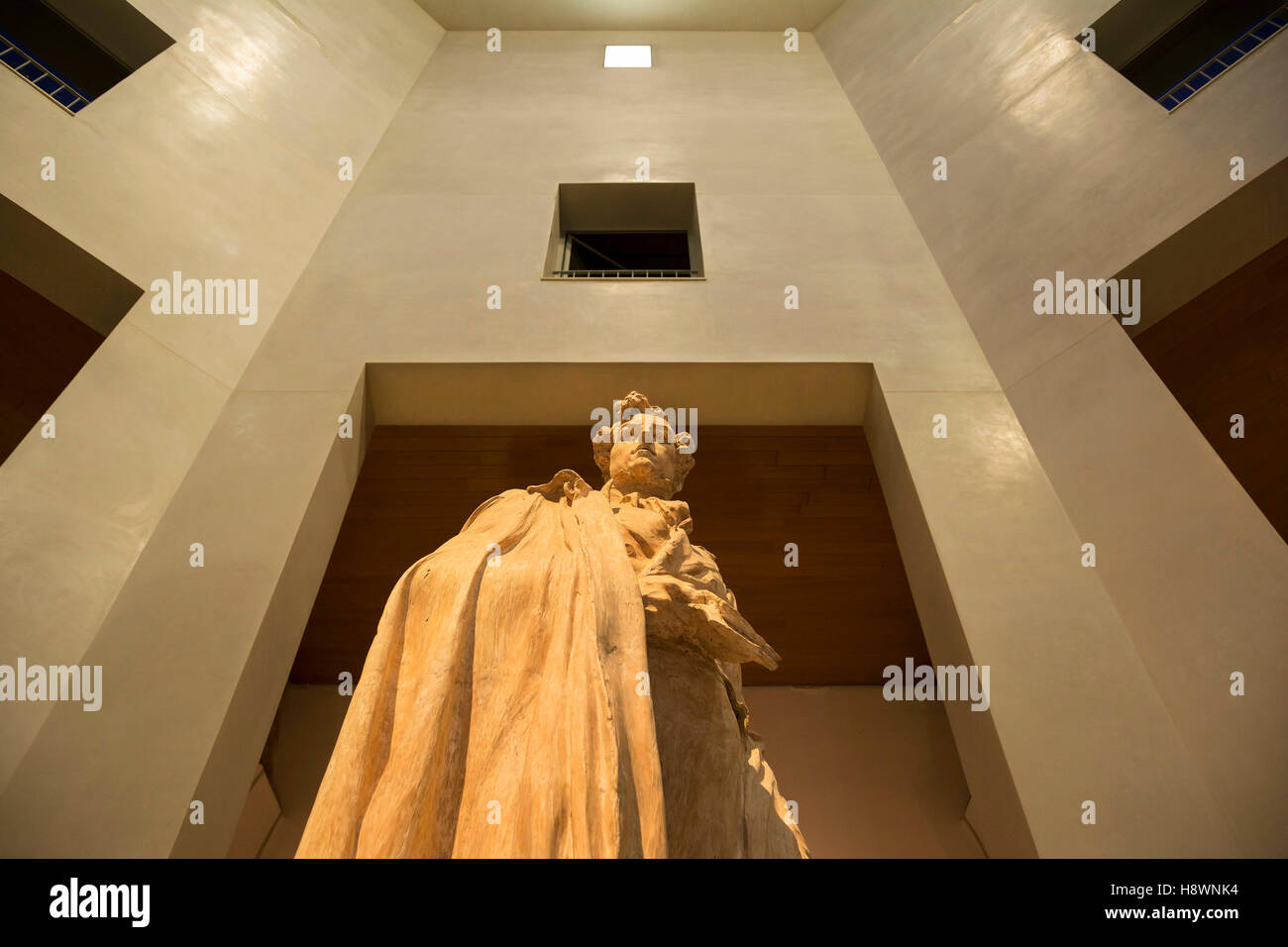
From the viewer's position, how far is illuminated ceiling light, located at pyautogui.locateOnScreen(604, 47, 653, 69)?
800cm

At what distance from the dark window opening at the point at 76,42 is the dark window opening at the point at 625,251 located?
11.2 ft

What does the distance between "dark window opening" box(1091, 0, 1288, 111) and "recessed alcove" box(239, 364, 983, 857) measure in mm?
3628

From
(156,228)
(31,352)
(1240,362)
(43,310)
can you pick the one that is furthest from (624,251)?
(1240,362)

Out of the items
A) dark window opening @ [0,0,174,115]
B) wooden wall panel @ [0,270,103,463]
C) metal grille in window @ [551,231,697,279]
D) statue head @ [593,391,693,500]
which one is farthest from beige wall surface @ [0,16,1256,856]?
wooden wall panel @ [0,270,103,463]

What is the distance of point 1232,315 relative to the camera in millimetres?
5750

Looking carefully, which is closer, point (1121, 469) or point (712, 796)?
point (712, 796)

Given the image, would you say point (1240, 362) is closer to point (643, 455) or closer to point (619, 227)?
point (619, 227)

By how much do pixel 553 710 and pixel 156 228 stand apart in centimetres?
446

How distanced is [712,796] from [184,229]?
15.6 ft

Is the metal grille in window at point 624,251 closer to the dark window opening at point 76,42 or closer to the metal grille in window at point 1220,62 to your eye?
the dark window opening at point 76,42

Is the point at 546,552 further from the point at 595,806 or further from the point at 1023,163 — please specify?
the point at 1023,163

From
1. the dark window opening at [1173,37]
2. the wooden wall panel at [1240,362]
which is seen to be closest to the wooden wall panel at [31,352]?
the dark window opening at [1173,37]

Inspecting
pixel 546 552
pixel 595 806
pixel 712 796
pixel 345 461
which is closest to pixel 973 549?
pixel 712 796

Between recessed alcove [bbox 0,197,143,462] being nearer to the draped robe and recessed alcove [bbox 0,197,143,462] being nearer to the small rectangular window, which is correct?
the small rectangular window
